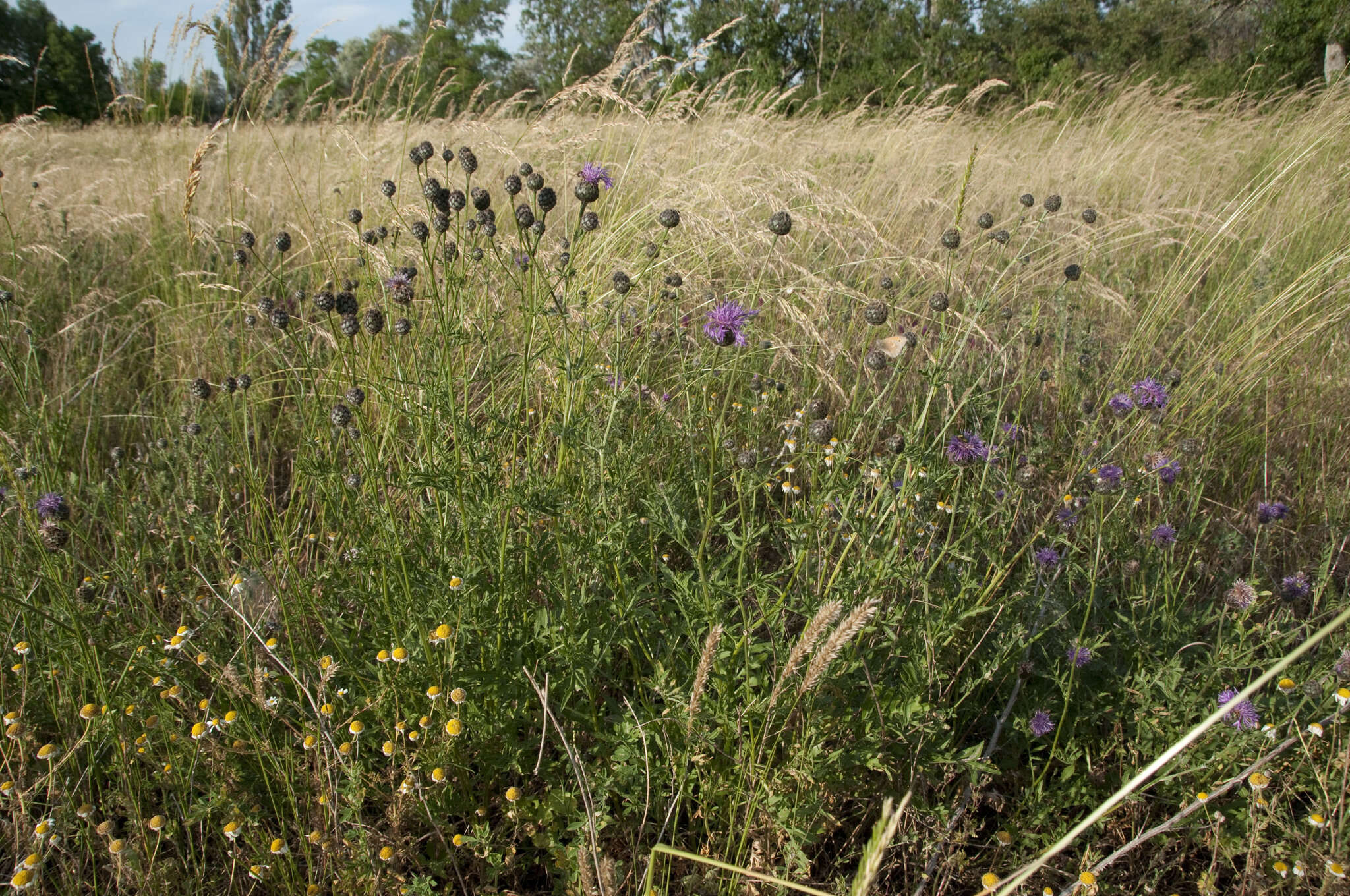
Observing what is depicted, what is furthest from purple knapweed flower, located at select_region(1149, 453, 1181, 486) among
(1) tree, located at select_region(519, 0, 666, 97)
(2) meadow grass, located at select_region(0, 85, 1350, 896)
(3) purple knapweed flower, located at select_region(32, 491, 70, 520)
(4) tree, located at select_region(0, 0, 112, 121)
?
(1) tree, located at select_region(519, 0, 666, 97)

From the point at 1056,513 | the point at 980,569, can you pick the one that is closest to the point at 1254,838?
the point at 980,569

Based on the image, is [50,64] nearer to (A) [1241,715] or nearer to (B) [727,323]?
(B) [727,323]

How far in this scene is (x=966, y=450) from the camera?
180 cm

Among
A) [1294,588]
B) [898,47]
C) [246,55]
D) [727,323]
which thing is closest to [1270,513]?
[1294,588]

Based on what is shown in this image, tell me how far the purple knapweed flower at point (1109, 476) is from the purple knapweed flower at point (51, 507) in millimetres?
2202

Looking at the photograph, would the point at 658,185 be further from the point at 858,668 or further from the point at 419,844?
the point at 419,844

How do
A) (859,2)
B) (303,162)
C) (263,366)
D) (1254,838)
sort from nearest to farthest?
(1254,838) < (263,366) < (303,162) < (859,2)

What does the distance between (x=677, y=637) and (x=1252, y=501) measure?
229 cm

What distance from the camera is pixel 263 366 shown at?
329cm

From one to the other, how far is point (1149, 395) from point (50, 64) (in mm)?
25945

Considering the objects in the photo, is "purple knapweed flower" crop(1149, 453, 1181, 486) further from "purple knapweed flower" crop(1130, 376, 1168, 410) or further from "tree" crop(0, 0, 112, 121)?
"tree" crop(0, 0, 112, 121)

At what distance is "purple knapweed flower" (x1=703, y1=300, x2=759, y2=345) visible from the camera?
1786 millimetres

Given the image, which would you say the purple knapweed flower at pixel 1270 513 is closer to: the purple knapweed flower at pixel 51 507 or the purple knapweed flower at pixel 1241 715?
the purple knapweed flower at pixel 1241 715

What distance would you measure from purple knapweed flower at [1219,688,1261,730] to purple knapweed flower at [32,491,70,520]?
2.42 m
